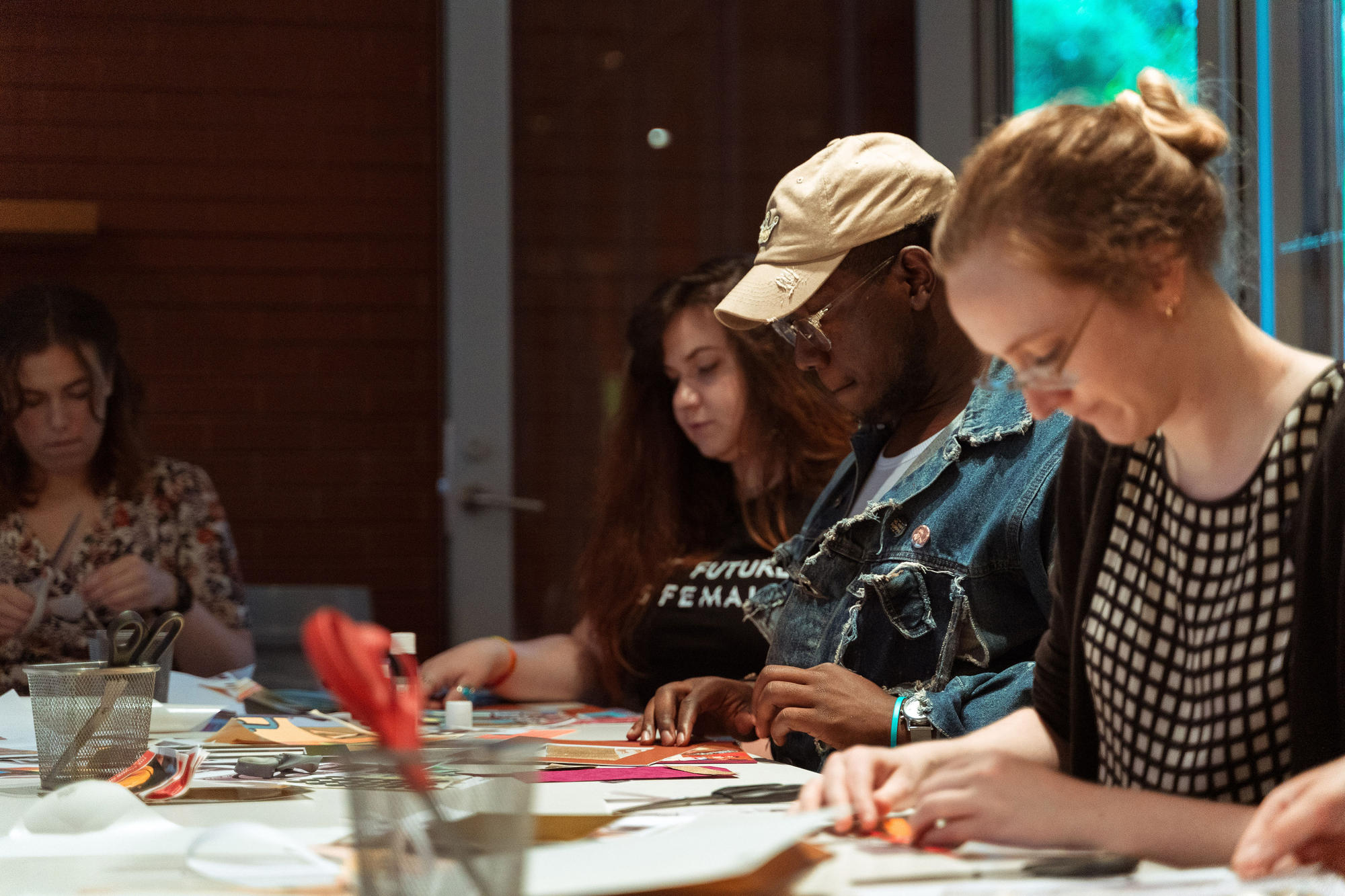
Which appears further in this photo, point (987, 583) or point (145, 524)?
point (145, 524)

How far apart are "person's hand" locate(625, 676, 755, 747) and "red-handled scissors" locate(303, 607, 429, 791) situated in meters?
0.87

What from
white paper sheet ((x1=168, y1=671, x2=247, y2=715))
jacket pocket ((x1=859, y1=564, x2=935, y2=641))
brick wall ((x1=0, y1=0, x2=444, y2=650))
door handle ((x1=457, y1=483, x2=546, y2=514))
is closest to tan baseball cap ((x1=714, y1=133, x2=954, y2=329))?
jacket pocket ((x1=859, y1=564, x2=935, y2=641))

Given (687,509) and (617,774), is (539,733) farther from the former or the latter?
(687,509)

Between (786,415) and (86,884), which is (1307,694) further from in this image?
(786,415)

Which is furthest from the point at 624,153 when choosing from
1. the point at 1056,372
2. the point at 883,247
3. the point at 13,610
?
the point at 1056,372

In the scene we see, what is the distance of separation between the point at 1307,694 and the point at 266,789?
2.86ft

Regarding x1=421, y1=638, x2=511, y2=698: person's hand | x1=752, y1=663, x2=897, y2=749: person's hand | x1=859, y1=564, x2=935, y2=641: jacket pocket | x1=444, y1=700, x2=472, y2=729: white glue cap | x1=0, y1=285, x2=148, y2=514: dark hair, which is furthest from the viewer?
x1=0, y1=285, x2=148, y2=514: dark hair

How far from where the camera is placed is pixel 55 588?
95.3 inches

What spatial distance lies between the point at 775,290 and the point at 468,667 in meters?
0.85

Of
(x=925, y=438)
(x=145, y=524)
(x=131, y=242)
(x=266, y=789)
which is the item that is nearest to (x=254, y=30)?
(x=131, y=242)

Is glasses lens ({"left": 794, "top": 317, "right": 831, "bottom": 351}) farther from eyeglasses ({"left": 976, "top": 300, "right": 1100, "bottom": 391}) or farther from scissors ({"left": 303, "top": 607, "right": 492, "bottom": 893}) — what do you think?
scissors ({"left": 303, "top": 607, "right": 492, "bottom": 893})

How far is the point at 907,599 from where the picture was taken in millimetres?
1515

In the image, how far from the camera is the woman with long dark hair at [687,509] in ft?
7.06

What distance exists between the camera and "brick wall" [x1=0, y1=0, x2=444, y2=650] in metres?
3.23
